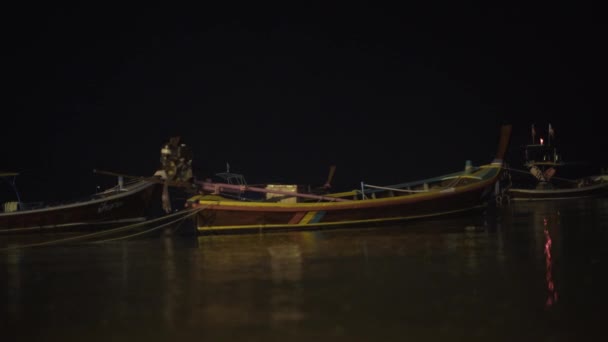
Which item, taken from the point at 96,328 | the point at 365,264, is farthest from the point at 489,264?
the point at 96,328

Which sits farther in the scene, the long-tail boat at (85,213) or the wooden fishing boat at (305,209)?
the long-tail boat at (85,213)

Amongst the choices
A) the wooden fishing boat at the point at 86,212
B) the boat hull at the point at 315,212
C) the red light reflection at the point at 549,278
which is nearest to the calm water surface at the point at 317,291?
the red light reflection at the point at 549,278

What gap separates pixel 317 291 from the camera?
328 inches

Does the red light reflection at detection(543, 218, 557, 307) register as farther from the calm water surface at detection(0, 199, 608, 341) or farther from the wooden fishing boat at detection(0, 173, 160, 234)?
the wooden fishing boat at detection(0, 173, 160, 234)

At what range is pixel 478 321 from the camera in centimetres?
651

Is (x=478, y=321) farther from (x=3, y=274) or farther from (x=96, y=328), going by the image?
(x=3, y=274)

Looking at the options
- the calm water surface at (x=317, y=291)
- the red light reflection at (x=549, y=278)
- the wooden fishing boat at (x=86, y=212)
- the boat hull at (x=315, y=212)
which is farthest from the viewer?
the wooden fishing boat at (x=86, y=212)

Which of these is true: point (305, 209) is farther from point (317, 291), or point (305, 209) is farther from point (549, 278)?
point (549, 278)

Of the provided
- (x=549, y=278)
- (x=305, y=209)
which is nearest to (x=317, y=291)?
(x=549, y=278)

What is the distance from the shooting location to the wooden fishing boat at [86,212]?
20484 mm

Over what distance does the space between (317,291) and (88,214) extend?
14855mm

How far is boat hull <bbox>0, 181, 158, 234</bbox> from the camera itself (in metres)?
20.5

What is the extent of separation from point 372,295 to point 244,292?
1.78m

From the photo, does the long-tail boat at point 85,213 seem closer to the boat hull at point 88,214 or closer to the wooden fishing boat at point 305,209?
the boat hull at point 88,214
